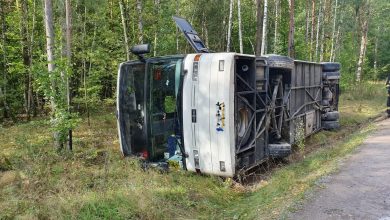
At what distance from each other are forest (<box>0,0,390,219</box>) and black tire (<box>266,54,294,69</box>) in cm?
224

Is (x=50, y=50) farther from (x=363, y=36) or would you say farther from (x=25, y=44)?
(x=363, y=36)

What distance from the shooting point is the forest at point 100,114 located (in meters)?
5.34

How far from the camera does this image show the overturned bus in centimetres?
663

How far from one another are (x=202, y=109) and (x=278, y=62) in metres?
2.74

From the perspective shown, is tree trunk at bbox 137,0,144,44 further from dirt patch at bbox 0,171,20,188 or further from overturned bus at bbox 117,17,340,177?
dirt patch at bbox 0,171,20,188

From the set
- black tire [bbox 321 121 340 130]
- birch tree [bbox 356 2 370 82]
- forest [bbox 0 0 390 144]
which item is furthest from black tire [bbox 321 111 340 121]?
birch tree [bbox 356 2 370 82]

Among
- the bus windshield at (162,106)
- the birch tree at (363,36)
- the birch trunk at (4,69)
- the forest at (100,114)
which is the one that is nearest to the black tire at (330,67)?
the forest at (100,114)

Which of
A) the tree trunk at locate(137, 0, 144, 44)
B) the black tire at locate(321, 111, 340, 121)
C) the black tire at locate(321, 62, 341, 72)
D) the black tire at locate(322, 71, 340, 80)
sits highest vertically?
the tree trunk at locate(137, 0, 144, 44)

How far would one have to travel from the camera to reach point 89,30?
58.7ft

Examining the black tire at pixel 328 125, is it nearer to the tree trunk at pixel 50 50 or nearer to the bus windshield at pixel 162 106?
the bus windshield at pixel 162 106

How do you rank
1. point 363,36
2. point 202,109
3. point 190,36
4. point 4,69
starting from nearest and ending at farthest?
point 202,109 → point 190,36 → point 4,69 → point 363,36

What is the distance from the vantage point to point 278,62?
8602 mm

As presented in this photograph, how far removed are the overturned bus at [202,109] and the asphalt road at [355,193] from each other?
1.68 meters

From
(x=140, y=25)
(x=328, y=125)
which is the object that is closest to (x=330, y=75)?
(x=328, y=125)
